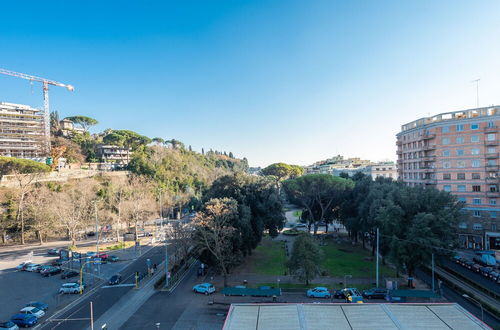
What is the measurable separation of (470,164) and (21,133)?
110 metres

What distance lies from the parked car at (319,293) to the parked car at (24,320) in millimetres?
24403

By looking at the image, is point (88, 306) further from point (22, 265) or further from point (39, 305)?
point (22, 265)

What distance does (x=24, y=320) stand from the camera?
71.0ft

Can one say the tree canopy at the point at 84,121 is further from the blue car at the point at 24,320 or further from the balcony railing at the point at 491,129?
the balcony railing at the point at 491,129

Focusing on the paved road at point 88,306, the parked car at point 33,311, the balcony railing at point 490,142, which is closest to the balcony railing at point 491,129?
the balcony railing at point 490,142

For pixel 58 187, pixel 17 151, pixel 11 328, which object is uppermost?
pixel 17 151

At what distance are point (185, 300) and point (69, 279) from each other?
17.1m

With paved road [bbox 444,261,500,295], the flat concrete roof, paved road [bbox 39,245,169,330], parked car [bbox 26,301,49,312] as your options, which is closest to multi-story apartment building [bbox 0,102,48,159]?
paved road [bbox 39,245,169,330]

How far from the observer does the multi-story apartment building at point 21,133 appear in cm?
7319

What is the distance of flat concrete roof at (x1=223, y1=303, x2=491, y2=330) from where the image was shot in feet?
47.4

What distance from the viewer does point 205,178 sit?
96688 millimetres

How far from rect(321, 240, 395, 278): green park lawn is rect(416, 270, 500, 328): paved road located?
11.6 feet

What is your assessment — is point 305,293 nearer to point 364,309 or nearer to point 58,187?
point 364,309

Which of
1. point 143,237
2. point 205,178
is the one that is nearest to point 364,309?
point 143,237
